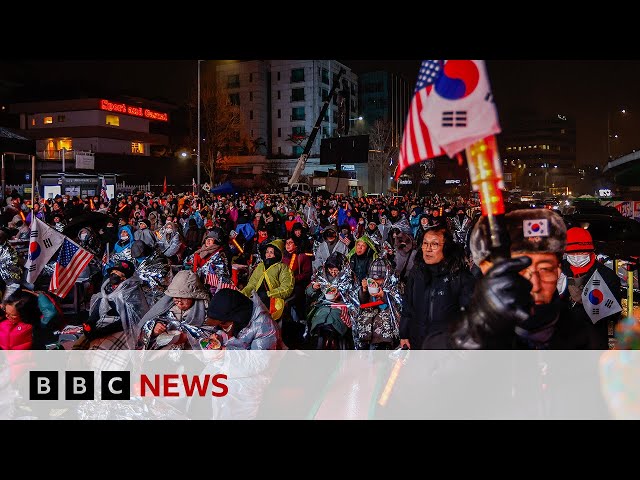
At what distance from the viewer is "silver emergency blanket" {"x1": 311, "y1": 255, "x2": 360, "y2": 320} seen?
6480 millimetres

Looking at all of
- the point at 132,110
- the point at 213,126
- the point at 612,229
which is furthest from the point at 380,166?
the point at 132,110

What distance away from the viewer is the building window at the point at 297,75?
209 ft

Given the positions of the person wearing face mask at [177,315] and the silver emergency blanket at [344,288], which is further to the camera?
the silver emergency blanket at [344,288]

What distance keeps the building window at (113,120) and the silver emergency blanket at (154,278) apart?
145 ft

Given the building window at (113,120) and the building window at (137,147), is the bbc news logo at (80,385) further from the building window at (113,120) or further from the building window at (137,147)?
the building window at (137,147)

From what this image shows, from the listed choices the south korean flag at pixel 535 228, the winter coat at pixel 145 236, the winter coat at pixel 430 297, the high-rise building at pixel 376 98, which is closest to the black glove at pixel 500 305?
the south korean flag at pixel 535 228

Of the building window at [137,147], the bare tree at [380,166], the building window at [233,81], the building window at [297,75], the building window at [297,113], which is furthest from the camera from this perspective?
the building window at [297,113]

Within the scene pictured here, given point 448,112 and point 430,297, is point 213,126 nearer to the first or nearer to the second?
point 430,297

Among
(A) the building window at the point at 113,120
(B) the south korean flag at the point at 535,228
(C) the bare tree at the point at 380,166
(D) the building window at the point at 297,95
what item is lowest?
(B) the south korean flag at the point at 535,228

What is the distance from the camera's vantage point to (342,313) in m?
6.45

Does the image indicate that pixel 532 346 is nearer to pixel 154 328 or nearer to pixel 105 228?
pixel 154 328

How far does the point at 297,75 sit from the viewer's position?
64.1m

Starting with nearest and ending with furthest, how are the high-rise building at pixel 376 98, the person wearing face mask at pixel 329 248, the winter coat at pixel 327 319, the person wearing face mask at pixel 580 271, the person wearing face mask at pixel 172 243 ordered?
the person wearing face mask at pixel 580 271
the winter coat at pixel 327 319
the person wearing face mask at pixel 329 248
the person wearing face mask at pixel 172 243
the high-rise building at pixel 376 98
